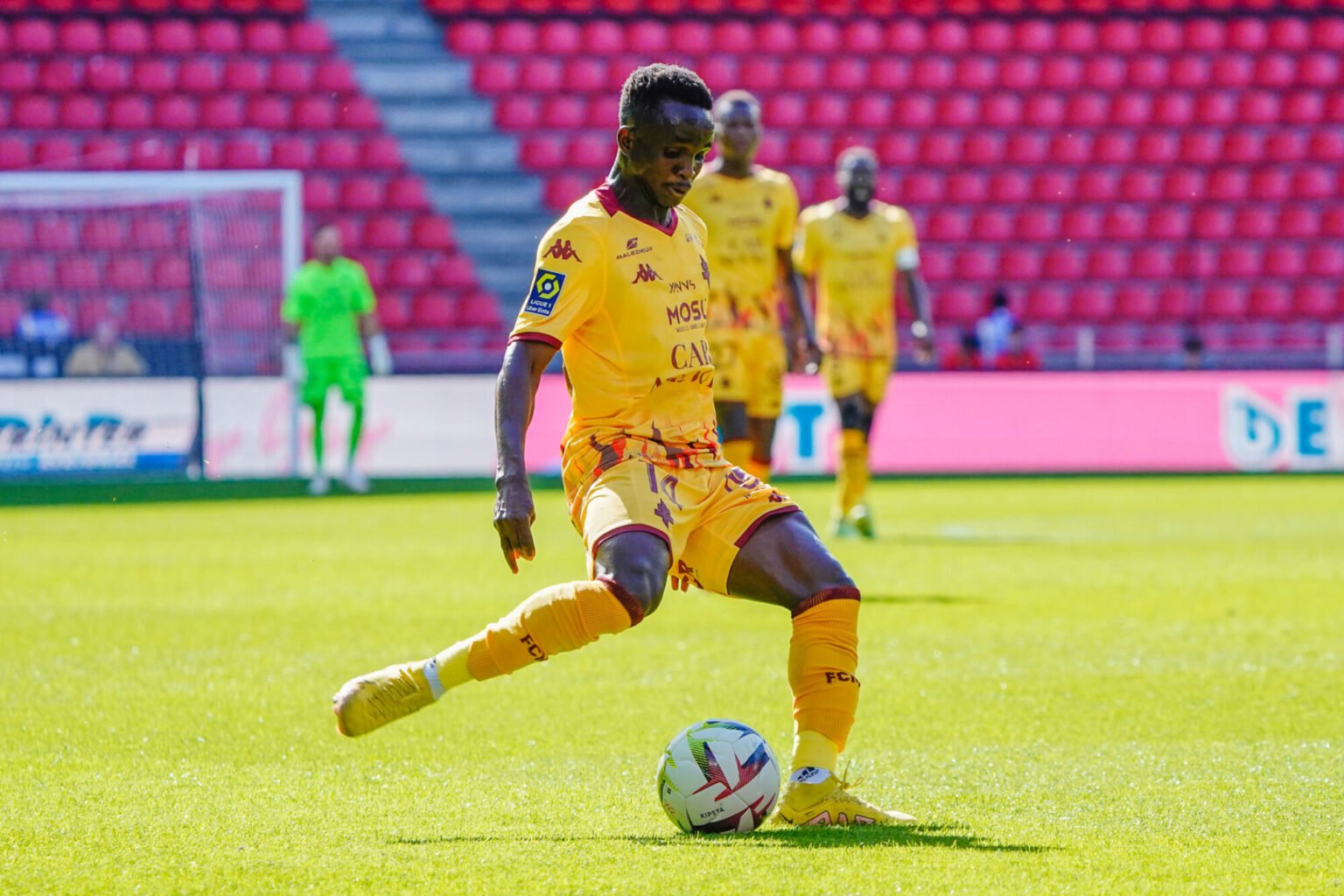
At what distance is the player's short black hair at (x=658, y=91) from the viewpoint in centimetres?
488

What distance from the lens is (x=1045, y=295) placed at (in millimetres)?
23719

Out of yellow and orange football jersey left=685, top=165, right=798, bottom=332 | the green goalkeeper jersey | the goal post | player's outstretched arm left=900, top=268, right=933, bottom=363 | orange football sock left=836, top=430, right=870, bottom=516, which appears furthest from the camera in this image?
the goal post

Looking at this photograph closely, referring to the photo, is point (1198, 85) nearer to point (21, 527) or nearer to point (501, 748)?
point (21, 527)

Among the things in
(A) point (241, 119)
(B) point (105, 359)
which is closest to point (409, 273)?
(A) point (241, 119)

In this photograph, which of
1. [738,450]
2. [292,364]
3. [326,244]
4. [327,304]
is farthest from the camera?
[292,364]

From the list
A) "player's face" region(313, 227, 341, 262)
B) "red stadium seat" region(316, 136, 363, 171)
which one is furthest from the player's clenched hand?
"red stadium seat" region(316, 136, 363, 171)

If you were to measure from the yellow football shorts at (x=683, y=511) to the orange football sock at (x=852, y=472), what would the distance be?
780cm

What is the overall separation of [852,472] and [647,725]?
6.64 meters

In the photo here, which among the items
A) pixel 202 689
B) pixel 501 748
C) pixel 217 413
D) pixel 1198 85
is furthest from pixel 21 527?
pixel 1198 85

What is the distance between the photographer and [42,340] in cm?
1828

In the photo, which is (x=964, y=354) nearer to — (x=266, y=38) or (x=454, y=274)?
(x=454, y=274)

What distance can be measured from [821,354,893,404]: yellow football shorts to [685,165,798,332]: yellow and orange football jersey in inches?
116

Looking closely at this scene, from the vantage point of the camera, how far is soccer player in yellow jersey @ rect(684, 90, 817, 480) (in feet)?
33.6

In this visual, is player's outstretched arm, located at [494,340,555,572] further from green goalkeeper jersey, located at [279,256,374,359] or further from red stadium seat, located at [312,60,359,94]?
red stadium seat, located at [312,60,359,94]
